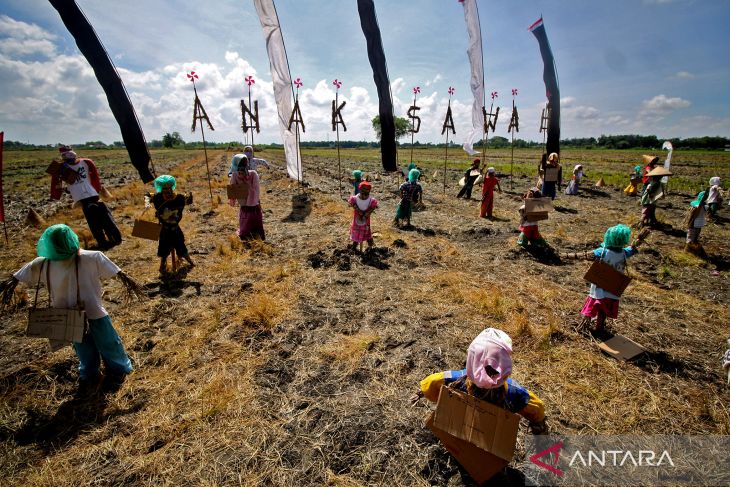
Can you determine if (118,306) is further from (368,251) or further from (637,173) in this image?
(637,173)

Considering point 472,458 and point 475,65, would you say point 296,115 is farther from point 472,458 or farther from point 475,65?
point 472,458

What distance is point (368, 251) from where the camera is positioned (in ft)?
26.7

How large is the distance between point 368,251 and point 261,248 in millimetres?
2665

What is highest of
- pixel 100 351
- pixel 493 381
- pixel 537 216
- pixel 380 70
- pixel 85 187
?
pixel 380 70

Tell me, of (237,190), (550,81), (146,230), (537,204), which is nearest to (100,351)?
(146,230)

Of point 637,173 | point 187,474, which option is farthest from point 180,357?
point 637,173

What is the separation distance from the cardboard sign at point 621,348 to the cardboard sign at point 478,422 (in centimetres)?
300

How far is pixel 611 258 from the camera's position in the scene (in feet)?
14.5

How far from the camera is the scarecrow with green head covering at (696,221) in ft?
25.6

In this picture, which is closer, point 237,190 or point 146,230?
point 146,230

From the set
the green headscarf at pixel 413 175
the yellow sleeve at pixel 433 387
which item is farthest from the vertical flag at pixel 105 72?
the yellow sleeve at pixel 433 387

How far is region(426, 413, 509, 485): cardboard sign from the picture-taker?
8.46ft

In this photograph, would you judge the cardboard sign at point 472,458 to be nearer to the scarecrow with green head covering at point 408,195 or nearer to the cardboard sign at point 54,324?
the cardboard sign at point 54,324

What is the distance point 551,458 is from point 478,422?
1205 mm
